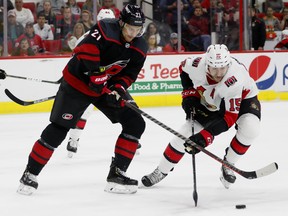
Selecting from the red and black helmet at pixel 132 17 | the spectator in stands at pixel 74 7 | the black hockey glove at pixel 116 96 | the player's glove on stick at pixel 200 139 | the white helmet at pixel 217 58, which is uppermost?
the red and black helmet at pixel 132 17

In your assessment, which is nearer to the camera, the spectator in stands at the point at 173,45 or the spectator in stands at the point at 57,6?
the spectator in stands at the point at 57,6

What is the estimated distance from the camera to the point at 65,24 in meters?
8.89

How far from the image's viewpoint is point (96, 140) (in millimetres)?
6566

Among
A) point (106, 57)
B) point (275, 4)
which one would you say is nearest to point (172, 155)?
point (106, 57)

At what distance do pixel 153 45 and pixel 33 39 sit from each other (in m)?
1.44

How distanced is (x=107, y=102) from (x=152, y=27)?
5146 millimetres

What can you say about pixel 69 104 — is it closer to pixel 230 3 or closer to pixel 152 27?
pixel 152 27

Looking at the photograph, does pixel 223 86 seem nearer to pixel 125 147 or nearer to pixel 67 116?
pixel 125 147

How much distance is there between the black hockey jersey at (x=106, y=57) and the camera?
13.5ft

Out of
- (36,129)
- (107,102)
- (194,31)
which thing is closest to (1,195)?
(107,102)

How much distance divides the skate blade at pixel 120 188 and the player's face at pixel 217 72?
0.77m

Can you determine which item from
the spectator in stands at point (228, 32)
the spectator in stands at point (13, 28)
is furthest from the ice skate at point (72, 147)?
the spectator in stands at point (228, 32)

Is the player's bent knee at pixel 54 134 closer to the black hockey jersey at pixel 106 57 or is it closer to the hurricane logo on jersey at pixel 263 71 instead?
the black hockey jersey at pixel 106 57

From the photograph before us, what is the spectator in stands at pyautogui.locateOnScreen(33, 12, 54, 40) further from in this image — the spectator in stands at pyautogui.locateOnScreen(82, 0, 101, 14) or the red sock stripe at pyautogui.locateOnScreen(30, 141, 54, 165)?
the red sock stripe at pyautogui.locateOnScreen(30, 141, 54, 165)
